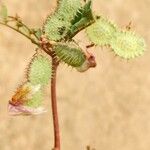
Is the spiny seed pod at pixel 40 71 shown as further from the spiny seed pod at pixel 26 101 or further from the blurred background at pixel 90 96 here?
the blurred background at pixel 90 96

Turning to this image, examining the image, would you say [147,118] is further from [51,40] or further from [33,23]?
[51,40]

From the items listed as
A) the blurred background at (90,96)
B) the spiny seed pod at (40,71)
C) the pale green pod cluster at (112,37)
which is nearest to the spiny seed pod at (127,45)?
the pale green pod cluster at (112,37)

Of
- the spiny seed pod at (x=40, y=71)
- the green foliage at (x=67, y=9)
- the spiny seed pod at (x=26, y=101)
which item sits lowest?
the spiny seed pod at (x=26, y=101)

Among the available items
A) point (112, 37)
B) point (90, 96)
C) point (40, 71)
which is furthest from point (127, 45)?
point (90, 96)

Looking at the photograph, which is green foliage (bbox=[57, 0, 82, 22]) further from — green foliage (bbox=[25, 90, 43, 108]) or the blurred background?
the blurred background

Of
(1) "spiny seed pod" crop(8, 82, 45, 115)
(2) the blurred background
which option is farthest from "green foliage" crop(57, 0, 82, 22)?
(2) the blurred background

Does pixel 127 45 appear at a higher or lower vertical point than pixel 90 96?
lower

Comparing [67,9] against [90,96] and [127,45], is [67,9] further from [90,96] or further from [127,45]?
[90,96]

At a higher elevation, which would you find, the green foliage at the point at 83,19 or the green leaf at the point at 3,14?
the green leaf at the point at 3,14
